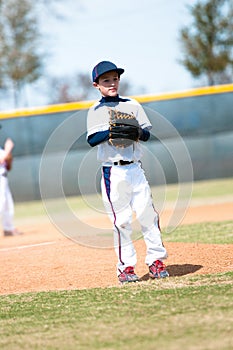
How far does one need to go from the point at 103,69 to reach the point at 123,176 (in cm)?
89

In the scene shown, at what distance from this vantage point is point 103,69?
6.16 meters

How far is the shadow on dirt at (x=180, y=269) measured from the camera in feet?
21.0

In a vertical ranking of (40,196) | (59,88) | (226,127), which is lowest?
(40,196)

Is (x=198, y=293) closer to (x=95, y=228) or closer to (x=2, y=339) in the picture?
(x=2, y=339)

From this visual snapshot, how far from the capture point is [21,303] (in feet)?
18.7

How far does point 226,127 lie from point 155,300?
1586 cm

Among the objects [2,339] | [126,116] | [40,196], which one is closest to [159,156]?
[40,196]

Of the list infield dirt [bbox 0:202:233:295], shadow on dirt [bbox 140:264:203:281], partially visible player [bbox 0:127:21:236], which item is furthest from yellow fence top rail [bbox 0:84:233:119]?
shadow on dirt [bbox 140:264:203:281]

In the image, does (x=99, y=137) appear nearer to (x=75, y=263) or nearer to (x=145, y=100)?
(x=75, y=263)

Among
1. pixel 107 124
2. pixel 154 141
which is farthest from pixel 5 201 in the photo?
pixel 154 141

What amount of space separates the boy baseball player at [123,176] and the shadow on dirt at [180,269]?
0.16 metres

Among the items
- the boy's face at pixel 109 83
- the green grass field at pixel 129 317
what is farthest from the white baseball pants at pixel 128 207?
the boy's face at pixel 109 83

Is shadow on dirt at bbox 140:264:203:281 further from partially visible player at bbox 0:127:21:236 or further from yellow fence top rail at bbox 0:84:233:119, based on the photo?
yellow fence top rail at bbox 0:84:233:119

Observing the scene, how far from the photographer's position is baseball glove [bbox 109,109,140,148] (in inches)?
235
